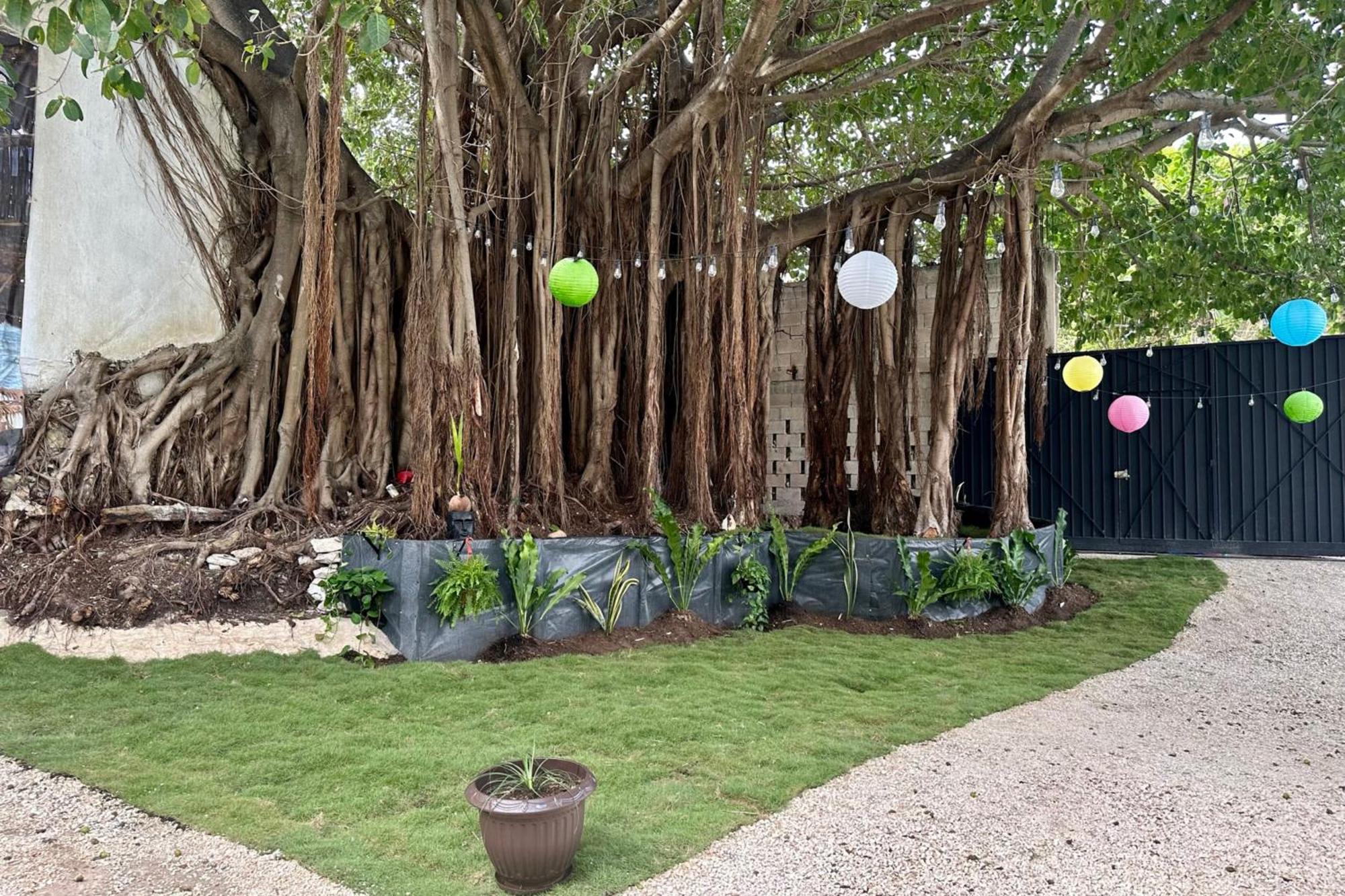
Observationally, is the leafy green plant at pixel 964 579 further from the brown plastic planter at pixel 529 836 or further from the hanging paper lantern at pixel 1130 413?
the brown plastic planter at pixel 529 836

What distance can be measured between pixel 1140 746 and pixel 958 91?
5500 mm

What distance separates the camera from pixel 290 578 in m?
4.76

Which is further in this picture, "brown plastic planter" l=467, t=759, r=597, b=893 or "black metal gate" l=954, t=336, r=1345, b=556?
"black metal gate" l=954, t=336, r=1345, b=556

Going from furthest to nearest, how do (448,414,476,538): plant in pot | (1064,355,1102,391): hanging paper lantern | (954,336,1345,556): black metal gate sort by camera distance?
(954,336,1345,556): black metal gate < (1064,355,1102,391): hanging paper lantern < (448,414,476,538): plant in pot

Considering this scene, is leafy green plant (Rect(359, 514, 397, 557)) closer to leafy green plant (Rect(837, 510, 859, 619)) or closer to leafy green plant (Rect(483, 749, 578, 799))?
leafy green plant (Rect(483, 749, 578, 799))

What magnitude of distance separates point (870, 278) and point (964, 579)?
1.89m

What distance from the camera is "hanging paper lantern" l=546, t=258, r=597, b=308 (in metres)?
4.67

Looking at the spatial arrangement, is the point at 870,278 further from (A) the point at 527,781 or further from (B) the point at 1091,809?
(A) the point at 527,781

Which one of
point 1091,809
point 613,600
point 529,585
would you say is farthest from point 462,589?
point 1091,809

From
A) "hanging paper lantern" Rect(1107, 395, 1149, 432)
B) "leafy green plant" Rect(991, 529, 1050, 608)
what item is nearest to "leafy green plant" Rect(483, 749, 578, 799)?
"leafy green plant" Rect(991, 529, 1050, 608)

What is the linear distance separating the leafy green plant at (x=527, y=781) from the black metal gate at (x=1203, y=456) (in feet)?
18.4

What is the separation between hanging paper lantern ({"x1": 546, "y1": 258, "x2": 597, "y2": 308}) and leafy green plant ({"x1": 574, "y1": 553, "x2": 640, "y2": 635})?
1484mm

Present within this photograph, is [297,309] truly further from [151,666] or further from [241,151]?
[151,666]

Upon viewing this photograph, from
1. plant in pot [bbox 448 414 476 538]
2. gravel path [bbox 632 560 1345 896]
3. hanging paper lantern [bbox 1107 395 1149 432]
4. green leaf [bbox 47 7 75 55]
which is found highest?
green leaf [bbox 47 7 75 55]
